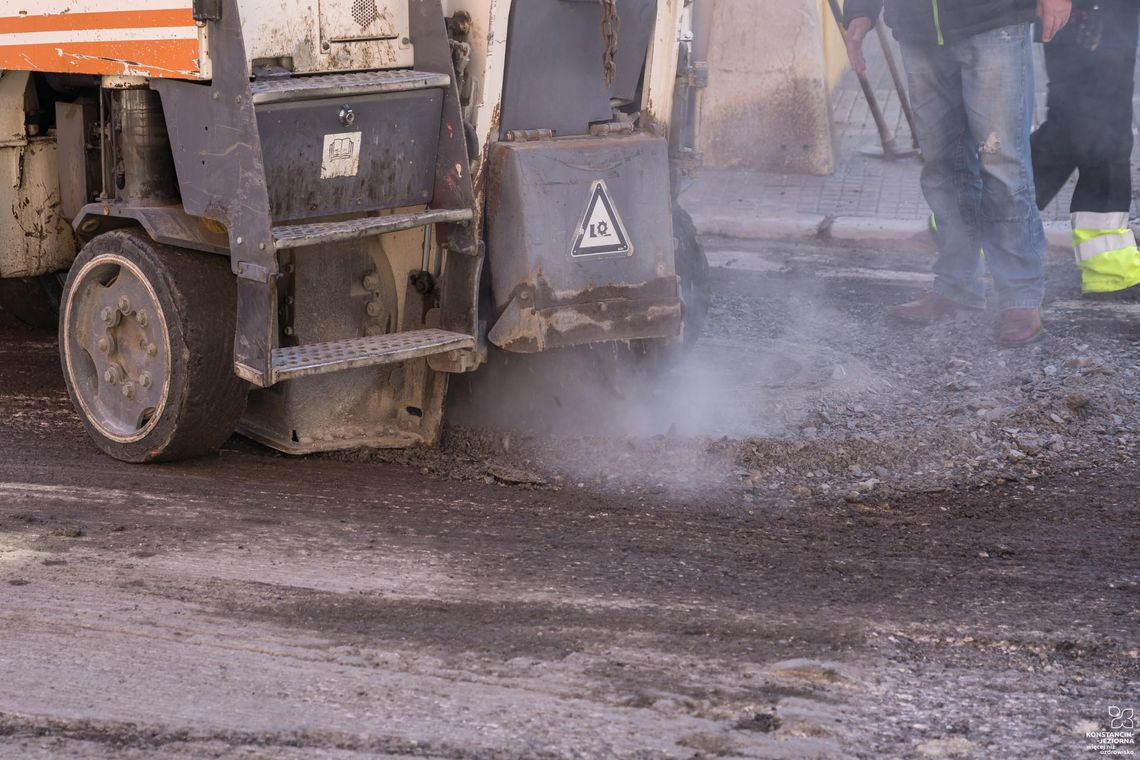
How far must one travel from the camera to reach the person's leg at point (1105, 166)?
20.9ft

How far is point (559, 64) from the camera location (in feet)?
14.3

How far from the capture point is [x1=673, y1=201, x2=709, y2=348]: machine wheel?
5285 mm

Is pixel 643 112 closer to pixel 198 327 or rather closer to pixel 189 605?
pixel 198 327

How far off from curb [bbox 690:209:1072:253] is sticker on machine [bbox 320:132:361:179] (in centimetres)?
446

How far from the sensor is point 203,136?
388 centimetres

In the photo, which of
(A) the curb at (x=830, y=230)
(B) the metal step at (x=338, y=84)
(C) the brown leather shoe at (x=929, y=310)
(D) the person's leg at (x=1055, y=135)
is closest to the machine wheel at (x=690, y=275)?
(C) the brown leather shoe at (x=929, y=310)

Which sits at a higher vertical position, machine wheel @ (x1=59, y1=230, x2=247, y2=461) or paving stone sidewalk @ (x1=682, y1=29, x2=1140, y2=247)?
paving stone sidewalk @ (x1=682, y1=29, x2=1140, y2=247)

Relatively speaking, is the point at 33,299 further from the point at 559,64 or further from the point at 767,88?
the point at 767,88

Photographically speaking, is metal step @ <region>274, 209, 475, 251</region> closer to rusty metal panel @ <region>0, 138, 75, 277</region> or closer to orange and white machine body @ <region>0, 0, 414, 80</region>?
orange and white machine body @ <region>0, 0, 414, 80</region>

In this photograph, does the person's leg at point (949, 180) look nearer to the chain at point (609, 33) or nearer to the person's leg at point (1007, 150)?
the person's leg at point (1007, 150)

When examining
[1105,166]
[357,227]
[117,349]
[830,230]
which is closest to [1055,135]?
[1105,166]

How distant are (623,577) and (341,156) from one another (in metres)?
1.54

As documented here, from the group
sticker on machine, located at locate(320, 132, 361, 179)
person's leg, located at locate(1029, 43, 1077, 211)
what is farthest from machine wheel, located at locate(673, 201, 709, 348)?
person's leg, located at locate(1029, 43, 1077, 211)

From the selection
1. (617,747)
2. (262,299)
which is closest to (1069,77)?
(262,299)
